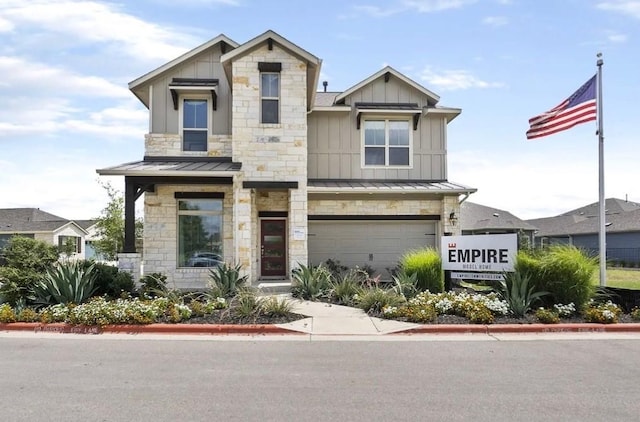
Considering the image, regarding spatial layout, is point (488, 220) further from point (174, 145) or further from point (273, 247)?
point (174, 145)

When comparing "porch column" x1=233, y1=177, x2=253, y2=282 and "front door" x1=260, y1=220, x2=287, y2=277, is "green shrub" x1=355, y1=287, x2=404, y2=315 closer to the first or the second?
"porch column" x1=233, y1=177, x2=253, y2=282

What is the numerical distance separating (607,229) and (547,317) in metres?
29.1

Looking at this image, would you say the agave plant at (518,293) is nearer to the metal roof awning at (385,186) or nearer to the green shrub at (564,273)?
the green shrub at (564,273)

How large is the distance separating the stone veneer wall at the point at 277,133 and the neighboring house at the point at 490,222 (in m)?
20.9

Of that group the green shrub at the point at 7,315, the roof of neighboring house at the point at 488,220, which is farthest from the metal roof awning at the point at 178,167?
the roof of neighboring house at the point at 488,220

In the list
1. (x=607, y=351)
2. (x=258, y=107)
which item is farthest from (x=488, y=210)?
(x=607, y=351)

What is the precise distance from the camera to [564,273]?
11.0 m

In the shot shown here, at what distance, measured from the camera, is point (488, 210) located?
3934 cm

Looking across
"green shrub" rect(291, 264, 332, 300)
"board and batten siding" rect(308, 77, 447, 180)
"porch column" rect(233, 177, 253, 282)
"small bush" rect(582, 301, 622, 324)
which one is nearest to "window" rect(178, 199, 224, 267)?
"porch column" rect(233, 177, 253, 282)

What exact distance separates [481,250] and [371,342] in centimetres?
476

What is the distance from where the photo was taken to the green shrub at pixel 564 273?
1093 cm

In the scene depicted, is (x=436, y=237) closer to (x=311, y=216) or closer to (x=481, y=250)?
(x=311, y=216)

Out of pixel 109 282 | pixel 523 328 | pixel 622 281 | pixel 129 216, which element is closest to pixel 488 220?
pixel 622 281

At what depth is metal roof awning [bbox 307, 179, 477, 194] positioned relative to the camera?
17.2 meters
